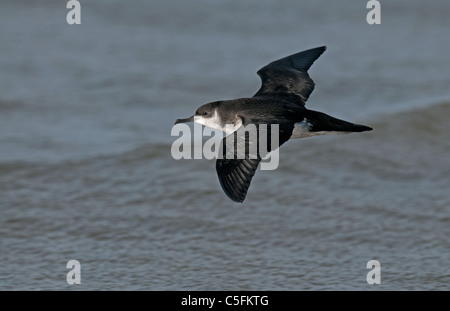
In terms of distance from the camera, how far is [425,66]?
10172 mm

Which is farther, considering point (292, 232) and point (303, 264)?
point (292, 232)

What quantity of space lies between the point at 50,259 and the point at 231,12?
5836 millimetres

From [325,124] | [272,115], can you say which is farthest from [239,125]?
[325,124]

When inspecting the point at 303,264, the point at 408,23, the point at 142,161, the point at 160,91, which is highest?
the point at 408,23

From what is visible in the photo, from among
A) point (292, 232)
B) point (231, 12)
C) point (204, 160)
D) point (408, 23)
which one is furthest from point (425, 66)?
point (292, 232)

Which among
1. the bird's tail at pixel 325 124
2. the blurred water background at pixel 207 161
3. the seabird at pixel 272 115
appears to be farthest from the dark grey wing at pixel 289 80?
the blurred water background at pixel 207 161

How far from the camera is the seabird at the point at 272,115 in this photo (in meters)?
5.29

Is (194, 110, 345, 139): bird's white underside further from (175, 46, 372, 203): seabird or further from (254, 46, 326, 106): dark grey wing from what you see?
(254, 46, 326, 106): dark grey wing

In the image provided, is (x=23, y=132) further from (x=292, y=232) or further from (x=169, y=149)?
(x=292, y=232)

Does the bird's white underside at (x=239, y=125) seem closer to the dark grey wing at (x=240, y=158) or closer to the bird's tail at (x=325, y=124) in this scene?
the bird's tail at (x=325, y=124)

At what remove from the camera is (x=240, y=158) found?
210 inches

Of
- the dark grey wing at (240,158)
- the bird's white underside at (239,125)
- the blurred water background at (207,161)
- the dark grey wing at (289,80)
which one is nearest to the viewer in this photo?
the dark grey wing at (240,158)

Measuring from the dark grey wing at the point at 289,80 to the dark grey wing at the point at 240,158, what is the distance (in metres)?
1.03

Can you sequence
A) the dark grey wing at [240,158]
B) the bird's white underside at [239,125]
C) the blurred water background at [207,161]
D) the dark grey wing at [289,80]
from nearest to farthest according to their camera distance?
1. the dark grey wing at [240,158]
2. the bird's white underside at [239,125]
3. the blurred water background at [207,161]
4. the dark grey wing at [289,80]
